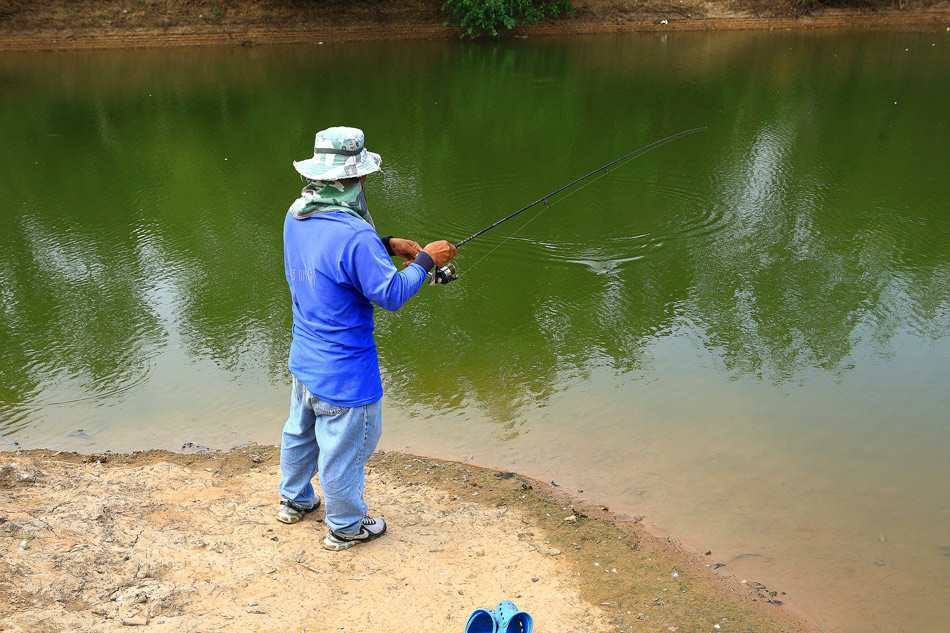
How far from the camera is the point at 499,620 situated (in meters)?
2.30

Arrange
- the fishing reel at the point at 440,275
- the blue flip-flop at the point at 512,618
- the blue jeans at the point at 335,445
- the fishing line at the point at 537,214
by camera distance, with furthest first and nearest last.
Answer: the fishing line at the point at 537,214
the fishing reel at the point at 440,275
the blue jeans at the point at 335,445
the blue flip-flop at the point at 512,618

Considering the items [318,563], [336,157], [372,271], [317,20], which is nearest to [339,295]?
[372,271]

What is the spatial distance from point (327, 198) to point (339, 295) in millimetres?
317

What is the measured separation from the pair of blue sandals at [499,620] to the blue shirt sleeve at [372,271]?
97cm

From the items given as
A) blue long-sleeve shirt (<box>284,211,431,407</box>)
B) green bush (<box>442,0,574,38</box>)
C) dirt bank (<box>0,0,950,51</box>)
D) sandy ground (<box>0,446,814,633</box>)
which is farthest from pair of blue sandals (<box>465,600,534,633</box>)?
dirt bank (<box>0,0,950,51</box>)

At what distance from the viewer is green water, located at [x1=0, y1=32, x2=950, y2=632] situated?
3568mm

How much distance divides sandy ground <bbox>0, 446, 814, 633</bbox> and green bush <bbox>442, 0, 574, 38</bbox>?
16.1 meters

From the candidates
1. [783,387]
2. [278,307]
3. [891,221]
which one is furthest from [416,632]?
[891,221]

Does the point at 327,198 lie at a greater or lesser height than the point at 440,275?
greater

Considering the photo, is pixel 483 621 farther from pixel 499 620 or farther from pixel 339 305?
pixel 339 305

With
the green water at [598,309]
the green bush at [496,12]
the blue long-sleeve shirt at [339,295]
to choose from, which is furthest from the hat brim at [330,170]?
the green bush at [496,12]

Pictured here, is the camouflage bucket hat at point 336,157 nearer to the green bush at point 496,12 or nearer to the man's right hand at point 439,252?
the man's right hand at point 439,252

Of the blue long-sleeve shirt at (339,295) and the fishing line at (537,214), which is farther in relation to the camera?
the fishing line at (537,214)

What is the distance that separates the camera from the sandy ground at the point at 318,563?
7.73 feet
